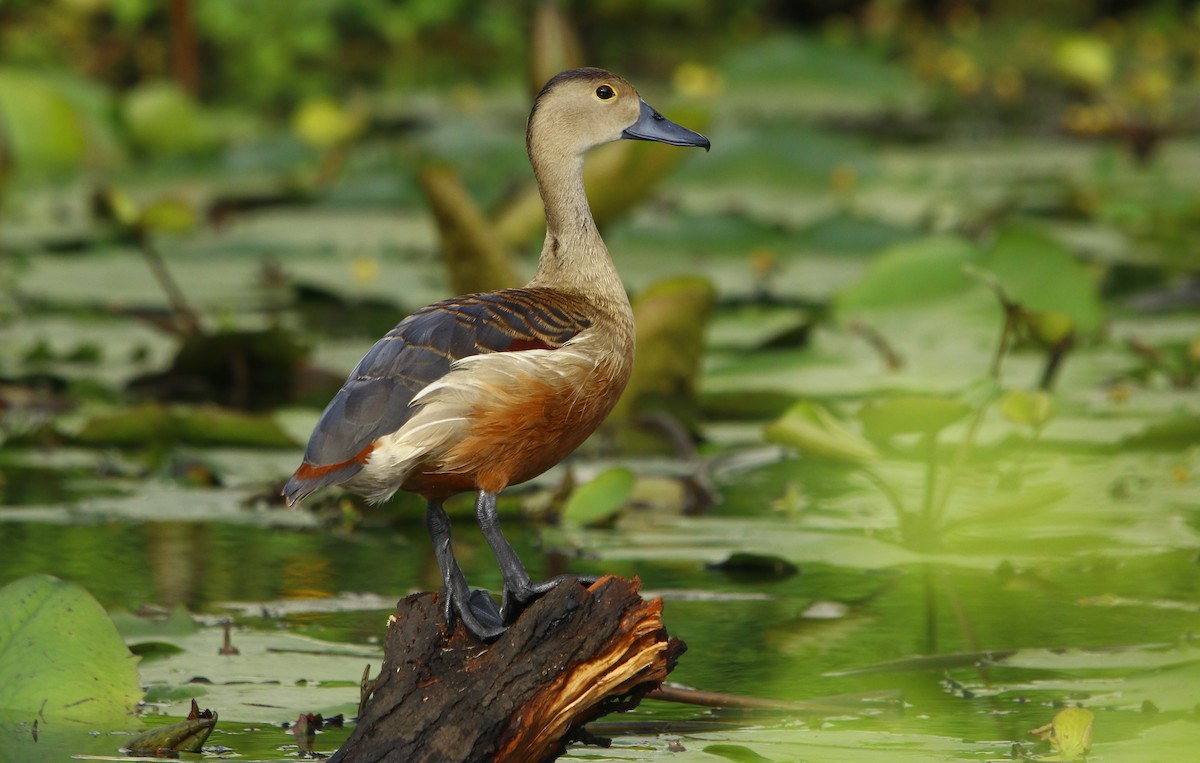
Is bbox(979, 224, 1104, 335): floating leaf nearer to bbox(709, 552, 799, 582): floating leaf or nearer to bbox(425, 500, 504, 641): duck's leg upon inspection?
bbox(709, 552, 799, 582): floating leaf

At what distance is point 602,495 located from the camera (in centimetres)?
388

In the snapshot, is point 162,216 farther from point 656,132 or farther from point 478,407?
point 478,407

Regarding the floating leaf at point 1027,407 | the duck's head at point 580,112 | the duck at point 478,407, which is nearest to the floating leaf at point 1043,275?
the floating leaf at point 1027,407

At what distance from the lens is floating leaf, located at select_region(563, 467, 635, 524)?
3.86 meters

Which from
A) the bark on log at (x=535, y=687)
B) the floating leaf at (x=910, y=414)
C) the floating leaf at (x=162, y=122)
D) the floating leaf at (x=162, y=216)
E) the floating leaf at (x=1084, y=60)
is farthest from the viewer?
the floating leaf at (x=162, y=122)

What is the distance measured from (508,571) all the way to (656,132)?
2.97 feet

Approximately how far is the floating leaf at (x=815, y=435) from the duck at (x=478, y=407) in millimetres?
936

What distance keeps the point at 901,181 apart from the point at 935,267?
313cm

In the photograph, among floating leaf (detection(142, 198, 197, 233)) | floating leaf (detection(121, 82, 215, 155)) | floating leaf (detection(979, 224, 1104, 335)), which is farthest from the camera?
floating leaf (detection(121, 82, 215, 155))

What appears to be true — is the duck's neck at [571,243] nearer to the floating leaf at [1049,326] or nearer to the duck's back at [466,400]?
the duck's back at [466,400]

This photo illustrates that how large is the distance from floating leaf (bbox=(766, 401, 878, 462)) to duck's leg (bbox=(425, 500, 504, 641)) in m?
1.23

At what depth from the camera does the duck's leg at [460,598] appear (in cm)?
251

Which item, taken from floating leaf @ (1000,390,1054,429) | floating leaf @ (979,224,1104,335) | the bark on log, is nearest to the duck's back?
the bark on log

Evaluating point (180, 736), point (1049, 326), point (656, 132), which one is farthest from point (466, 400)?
point (1049, 326)
